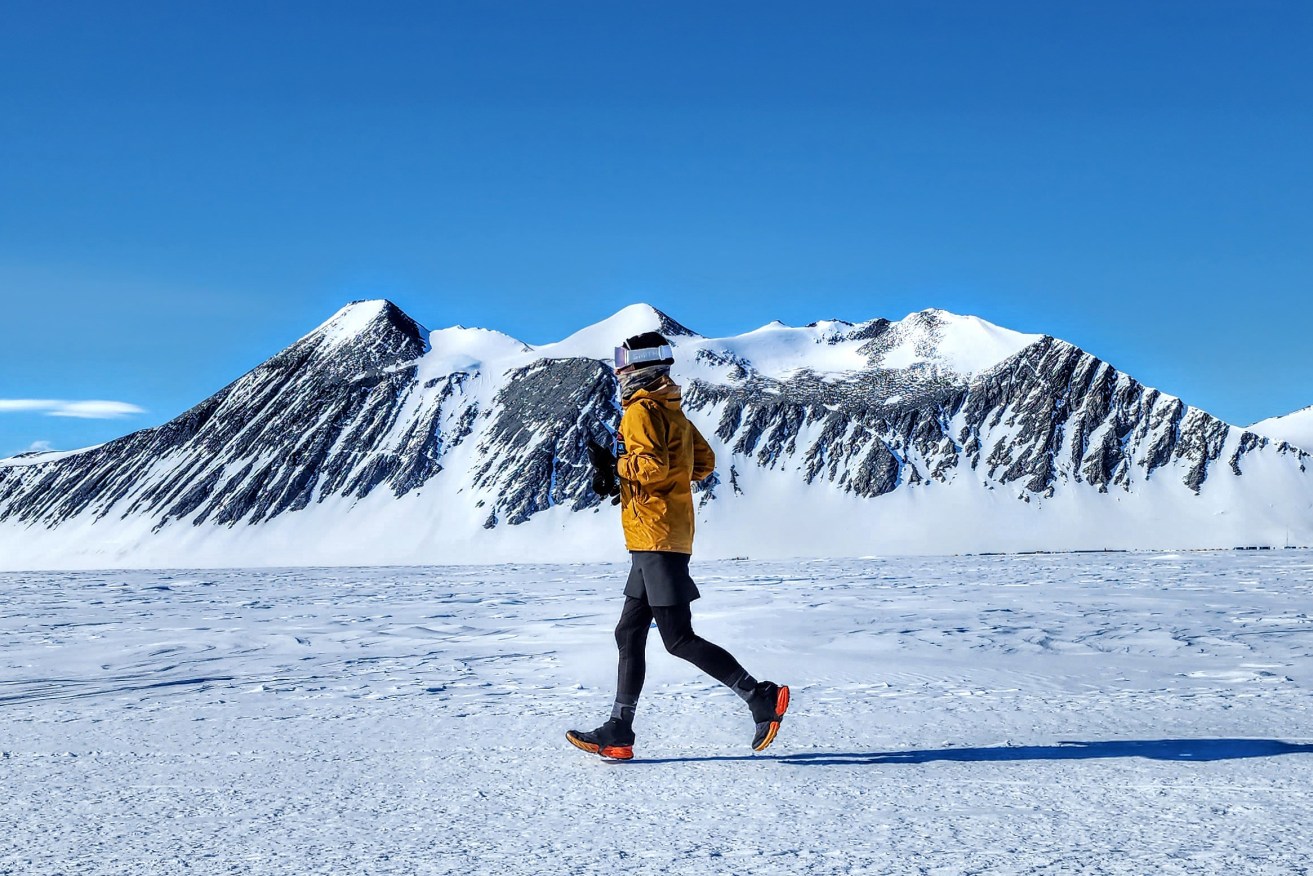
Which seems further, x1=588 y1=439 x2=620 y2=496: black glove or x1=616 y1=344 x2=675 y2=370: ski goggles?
x1=616 y1=344 x2=675 y2=370: ski goggles

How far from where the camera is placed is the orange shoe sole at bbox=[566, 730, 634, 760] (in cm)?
508

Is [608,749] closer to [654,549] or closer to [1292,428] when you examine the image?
[654,549]

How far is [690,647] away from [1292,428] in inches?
8038

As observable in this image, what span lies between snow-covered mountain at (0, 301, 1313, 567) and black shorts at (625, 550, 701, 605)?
93082 millimetres

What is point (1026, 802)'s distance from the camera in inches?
164

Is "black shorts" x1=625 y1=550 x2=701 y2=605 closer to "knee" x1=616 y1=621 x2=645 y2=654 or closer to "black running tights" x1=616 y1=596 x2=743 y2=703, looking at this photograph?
"black running tights" x1=616 y1=596 x2=743 y2=703

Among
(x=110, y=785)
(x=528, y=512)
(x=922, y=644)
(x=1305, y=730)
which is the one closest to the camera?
(x=110, y=785)

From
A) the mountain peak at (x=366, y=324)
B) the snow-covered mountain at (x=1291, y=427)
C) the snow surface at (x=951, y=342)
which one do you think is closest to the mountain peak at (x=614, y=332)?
the mountain peak at (x=366, y=324)

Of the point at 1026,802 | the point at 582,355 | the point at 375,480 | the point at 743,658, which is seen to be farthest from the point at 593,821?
the point at 582,355

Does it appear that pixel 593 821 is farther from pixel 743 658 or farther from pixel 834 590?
pixel 834 590

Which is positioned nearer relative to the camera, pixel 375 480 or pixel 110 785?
pixel 110 785

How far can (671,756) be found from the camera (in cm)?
521

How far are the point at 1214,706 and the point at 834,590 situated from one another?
13.4 meters

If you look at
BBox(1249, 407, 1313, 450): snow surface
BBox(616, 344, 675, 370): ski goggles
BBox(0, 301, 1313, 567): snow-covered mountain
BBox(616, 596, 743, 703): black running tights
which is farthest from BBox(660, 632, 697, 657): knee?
BBox(1249, 407, 1313, 450): snow surface
